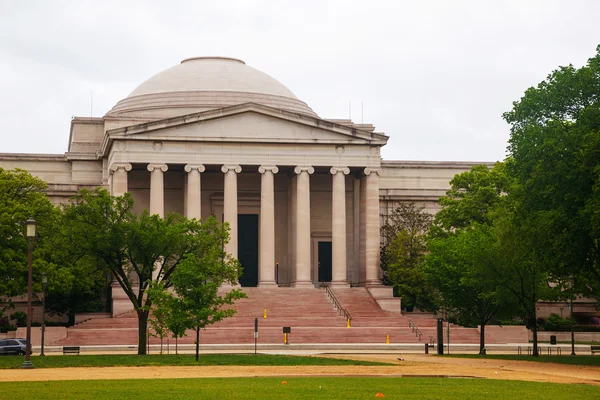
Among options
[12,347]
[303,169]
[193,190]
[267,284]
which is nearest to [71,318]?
[193,190]

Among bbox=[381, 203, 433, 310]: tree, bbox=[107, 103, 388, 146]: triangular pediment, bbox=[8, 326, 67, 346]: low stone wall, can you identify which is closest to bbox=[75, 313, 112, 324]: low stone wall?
bbox=[8, 326, 67, 346]: low stone wall

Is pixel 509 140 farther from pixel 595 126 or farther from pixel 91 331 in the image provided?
pixel 91 331

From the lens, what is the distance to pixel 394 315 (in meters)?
83.9

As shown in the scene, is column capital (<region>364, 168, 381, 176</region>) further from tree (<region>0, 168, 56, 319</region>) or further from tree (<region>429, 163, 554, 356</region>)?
tree (<region>0, 168, 56, 319</region>)

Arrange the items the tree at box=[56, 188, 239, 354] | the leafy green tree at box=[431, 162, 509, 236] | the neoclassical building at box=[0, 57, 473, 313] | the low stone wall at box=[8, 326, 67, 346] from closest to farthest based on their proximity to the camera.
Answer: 1. the tree at box=[56, 188, 239, 354]
2. the low stone wall at box=[8, 326, 67, 346]
3. the leafy green tree at box=[431, 162, 509, 236]
4. the neoclassical building at box=[0, 57, 473, 313]

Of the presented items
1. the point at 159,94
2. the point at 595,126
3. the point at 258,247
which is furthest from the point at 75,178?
the point at 595,126

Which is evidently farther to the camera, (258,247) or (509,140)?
(258,247)

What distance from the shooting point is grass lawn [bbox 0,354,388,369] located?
51.6m

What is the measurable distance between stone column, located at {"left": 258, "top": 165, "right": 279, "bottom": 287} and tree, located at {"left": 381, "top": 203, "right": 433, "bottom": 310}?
1004 cm

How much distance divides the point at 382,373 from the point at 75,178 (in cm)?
6285

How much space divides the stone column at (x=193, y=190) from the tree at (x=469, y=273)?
20319mm

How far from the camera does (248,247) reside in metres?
→ 98.5

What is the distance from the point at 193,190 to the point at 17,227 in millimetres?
18072

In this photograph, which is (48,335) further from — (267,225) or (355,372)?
(355,372)
